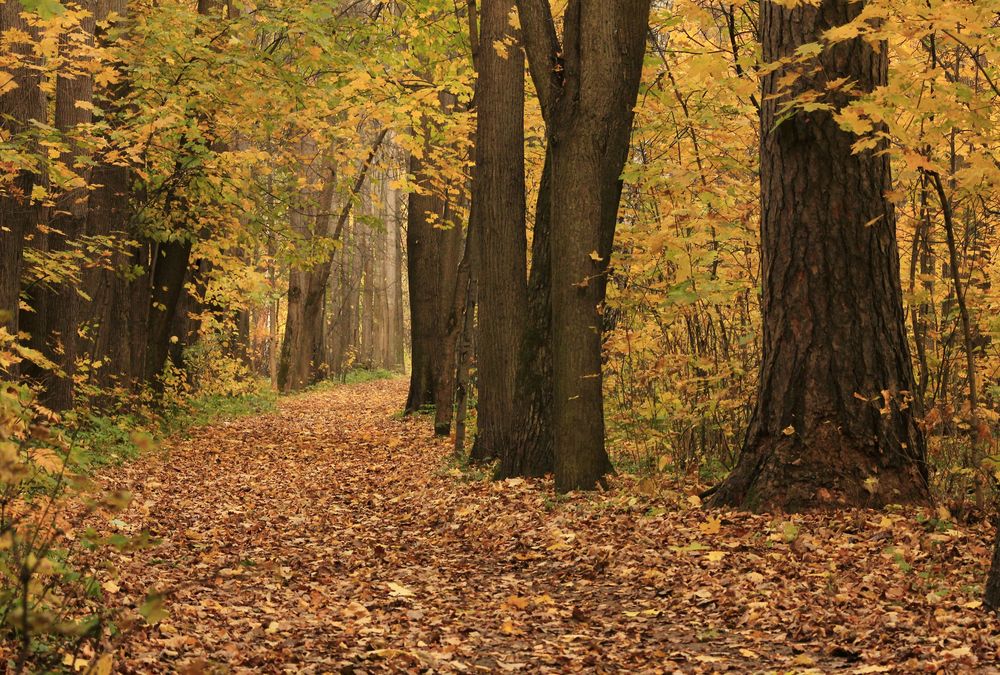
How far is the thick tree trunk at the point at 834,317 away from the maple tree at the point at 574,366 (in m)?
0.02

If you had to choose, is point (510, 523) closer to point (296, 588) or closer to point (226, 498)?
point (296, 588)

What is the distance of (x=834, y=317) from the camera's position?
6492mm

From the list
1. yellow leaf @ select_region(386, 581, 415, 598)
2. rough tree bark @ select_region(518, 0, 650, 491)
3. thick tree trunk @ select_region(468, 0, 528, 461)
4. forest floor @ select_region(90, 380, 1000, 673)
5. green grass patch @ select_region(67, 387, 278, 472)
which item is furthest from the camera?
green grass patch @ select_region(67, 387, 278, 472)

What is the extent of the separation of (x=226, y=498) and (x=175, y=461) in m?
2.75

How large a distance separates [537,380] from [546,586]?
3.49 m

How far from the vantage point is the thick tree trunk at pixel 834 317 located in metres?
6.42

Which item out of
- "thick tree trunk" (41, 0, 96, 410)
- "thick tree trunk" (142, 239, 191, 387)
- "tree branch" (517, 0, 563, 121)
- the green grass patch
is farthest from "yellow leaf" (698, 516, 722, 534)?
"thick tree trunk" (142, 239, 191, 387)

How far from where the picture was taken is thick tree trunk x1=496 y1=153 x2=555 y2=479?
9602 millimetres

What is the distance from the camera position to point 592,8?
8.38 metres

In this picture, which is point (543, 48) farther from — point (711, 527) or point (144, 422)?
point (144, 422)

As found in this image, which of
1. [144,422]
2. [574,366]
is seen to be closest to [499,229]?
[574,366]

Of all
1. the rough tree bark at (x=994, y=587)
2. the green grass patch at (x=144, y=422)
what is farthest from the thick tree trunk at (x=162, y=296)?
the rough tree bark at (x=994, y=587)

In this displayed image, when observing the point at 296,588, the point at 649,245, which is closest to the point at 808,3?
the point at 649,245

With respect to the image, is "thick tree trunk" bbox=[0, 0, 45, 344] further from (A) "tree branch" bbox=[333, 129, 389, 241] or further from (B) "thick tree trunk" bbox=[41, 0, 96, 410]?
(A) "tree branch" bbox=[333, 129, 389, 241]
